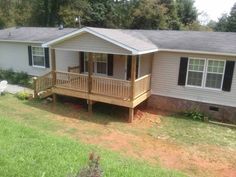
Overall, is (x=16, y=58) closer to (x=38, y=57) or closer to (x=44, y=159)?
(x=38, y=57)

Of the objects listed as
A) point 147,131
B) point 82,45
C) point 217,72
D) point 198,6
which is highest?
point 198,6

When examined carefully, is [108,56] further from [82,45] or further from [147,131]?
[147,131]

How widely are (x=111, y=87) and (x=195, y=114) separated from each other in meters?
4.26

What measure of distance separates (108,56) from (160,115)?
13.7 ft

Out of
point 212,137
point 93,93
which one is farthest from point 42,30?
point 212,137

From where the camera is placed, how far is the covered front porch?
11.2 m

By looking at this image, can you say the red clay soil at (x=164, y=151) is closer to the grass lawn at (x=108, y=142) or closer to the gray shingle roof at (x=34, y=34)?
the grass lawn at (x=108, y=142)

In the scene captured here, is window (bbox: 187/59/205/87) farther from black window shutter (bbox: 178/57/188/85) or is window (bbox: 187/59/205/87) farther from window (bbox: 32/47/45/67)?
window (bbox: 32/47/45/67)

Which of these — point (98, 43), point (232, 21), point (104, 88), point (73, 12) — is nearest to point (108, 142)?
point (104, 88)

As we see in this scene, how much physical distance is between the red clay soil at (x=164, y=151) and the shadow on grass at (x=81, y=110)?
89 cm

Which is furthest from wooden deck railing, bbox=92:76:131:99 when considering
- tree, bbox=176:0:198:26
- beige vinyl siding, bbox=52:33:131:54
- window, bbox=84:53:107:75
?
tree, bbox=176:0:198:26

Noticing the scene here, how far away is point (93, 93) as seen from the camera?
39.8 ft

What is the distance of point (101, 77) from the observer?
11906 millimetres

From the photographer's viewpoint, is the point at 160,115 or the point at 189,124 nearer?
the point at 189,124
